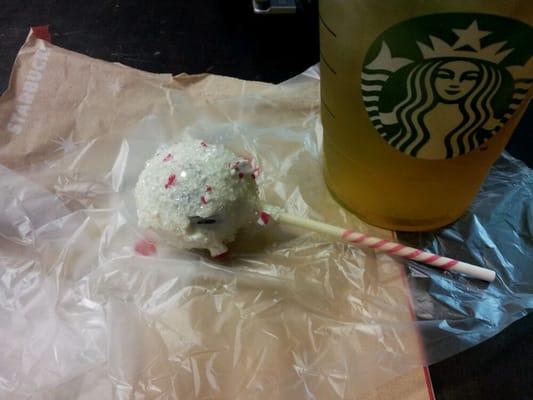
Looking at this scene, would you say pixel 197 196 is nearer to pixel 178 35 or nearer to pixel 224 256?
pixel 224 256

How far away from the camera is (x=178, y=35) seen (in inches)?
31.0

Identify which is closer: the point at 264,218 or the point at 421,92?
the point at 421,92

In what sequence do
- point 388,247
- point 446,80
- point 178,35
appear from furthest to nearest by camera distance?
point 178,35
point 388,247
point 446,80

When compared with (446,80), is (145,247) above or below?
below

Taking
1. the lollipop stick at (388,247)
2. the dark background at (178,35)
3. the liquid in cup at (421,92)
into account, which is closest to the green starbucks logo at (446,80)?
the liquid in cup at (421,92)

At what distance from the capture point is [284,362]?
0.50 metres

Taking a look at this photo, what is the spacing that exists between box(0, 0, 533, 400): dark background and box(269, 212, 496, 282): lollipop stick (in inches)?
8.4

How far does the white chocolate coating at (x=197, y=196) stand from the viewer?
1.58 ft

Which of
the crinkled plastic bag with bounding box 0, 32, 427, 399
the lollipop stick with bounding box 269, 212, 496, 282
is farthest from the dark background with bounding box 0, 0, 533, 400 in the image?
the lollipop stick with bounding box 269, 212, 496, 282

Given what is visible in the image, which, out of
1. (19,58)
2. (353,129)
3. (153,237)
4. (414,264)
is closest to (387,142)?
(353,129)

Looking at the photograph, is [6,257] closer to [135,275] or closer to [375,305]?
[135,275]

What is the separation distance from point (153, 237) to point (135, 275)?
0.14 feet

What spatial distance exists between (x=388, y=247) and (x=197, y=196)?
209 mm

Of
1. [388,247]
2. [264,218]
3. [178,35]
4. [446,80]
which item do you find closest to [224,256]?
[264,218]
